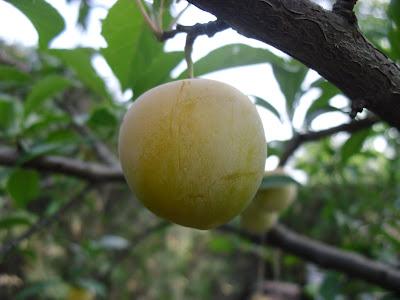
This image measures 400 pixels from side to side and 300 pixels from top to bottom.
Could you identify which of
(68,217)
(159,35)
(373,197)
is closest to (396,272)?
(373,197)

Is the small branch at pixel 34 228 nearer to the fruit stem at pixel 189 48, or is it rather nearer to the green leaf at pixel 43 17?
the green leaf at pixel 43 17

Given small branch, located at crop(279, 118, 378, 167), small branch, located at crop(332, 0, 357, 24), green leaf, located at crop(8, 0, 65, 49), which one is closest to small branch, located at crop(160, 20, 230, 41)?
small branch, located at crop(332, 0, 357, 24)

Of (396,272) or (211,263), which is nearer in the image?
(396,272)

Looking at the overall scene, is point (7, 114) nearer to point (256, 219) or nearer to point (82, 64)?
point (82, 64)

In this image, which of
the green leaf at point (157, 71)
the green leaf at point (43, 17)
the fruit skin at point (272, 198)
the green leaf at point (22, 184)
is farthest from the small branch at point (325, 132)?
the green leaf at point (22, 184)

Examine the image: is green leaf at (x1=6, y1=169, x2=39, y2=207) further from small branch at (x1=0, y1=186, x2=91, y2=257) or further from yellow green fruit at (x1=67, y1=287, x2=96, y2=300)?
yellow green fruit at (x1=67, y1=287, x2=96, y2=300)

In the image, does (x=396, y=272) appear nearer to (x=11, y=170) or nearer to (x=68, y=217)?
(x=11, y=170)
